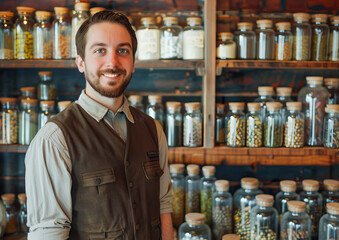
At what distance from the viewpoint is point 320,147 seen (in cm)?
187

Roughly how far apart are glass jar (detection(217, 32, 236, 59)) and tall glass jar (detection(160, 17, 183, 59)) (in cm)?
18

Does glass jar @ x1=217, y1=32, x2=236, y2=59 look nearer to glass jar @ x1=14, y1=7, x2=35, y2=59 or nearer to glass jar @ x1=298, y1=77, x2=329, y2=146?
glass jar @ x1=298, y1=77, x2=329, y2=146

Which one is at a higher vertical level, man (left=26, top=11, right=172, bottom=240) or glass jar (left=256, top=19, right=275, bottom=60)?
glass jar (left=256, top=19, right=275, bottom=60)

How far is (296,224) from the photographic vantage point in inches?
68.6

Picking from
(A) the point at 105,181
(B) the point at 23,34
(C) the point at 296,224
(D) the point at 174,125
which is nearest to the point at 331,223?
(C) the point at 296,224

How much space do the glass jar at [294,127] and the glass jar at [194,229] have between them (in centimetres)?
52

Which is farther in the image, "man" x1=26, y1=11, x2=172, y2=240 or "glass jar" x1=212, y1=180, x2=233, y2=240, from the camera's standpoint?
"glass jar" x1=212, y1=180, x2=233, y2=240

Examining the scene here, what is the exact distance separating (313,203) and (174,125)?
29.5 inches

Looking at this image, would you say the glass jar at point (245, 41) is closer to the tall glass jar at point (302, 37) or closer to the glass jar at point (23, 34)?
the tall glass jar at point (302, 37)

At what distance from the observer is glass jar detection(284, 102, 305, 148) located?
185 centimetres

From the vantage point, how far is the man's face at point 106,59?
1.14 m

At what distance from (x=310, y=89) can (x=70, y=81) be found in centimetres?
121

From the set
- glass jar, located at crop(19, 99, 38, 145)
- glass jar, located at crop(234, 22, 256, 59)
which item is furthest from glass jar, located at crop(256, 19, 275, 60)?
glass jar, located at crop(19, 99, 38, 145)

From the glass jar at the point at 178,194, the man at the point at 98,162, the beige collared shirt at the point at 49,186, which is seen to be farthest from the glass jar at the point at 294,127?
the beige collared shirt at the point at 49,186
